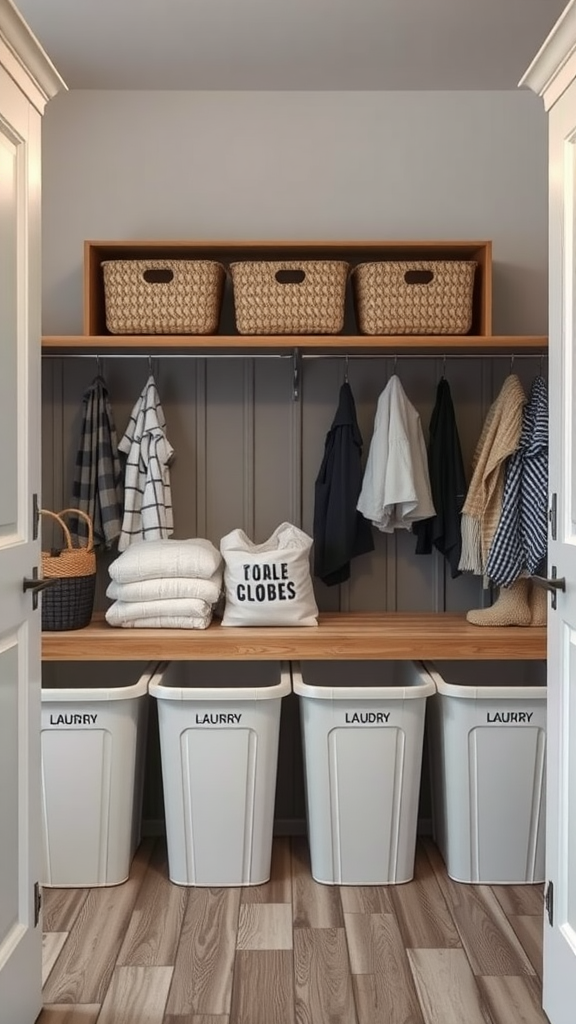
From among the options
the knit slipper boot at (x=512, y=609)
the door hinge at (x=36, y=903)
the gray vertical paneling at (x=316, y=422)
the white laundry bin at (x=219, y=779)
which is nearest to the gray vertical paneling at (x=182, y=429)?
the gray vertical paneling at (x=316, y=422)

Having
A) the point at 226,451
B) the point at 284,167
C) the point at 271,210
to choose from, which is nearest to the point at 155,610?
the point at 226,451

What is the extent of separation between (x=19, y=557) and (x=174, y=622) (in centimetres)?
99

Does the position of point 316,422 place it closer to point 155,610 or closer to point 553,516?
point 155,610

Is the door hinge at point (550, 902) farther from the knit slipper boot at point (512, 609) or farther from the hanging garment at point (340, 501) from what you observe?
the hanging garment at point (340, 501)

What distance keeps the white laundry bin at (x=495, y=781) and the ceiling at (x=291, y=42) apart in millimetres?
1960

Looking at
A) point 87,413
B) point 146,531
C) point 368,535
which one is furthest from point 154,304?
point 368,535

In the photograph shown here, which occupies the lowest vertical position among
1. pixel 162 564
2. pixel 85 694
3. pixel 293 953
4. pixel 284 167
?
pixel 293 953

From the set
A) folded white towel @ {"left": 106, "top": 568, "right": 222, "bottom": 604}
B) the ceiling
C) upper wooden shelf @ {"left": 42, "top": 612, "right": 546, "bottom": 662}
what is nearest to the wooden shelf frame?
upper wooden shelf @ {"left": 42, "top": 612, "right": 546, "bottom": 662}

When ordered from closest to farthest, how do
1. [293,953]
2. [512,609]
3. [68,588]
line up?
[293,953] < [68,588] < [512,609]

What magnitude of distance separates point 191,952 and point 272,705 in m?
0.69

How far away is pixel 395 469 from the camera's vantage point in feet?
9.69

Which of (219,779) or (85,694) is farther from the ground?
(85,694)

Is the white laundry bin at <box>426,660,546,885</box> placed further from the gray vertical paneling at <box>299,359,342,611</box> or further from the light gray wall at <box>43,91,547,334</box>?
the light gray wall at <box>43,91,547,334</box>

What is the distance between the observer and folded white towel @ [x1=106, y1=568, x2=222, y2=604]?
2820mm
